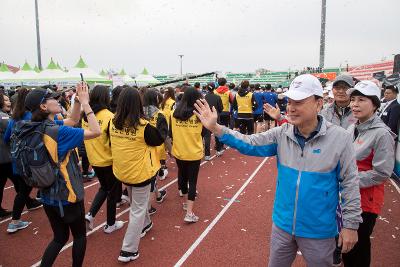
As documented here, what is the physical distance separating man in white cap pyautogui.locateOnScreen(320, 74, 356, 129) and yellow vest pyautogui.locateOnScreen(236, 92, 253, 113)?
6501 mm

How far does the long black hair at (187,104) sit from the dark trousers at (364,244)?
2888mm

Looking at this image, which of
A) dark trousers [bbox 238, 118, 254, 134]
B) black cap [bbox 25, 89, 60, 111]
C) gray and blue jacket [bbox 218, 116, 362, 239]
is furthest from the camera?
dark trousers [bbox 238, 118, 254, 134]

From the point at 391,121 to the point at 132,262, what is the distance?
5.18 m

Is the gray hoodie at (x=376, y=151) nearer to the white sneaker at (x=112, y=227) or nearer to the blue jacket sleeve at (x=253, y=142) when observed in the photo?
the blue jacket sleeve at (x=253, y=142)

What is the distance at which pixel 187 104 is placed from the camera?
4844 millimetres

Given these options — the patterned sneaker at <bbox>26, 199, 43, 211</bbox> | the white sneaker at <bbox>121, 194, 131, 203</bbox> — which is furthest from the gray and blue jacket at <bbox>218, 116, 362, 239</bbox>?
the patterned sneaker at <bbox>26, 199, 43, 211</bbox>

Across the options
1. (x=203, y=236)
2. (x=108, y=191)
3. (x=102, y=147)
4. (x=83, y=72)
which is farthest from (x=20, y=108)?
(x=83, y=72)

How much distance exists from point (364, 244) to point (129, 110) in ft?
9.47

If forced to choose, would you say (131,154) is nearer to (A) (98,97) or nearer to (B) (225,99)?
(A) (98,97)

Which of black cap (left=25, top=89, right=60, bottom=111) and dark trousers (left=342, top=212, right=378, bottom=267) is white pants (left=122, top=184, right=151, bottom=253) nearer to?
black cap (left=25, top=89, right=60, bottom=111)

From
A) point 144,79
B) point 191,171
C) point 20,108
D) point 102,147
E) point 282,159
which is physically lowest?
point 191,171

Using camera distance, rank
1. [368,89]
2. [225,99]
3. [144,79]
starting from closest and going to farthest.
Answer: [368,89] → [225,99] → [144,79]

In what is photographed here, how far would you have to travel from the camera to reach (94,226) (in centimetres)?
487

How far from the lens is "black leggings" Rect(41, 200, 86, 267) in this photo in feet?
9.73
